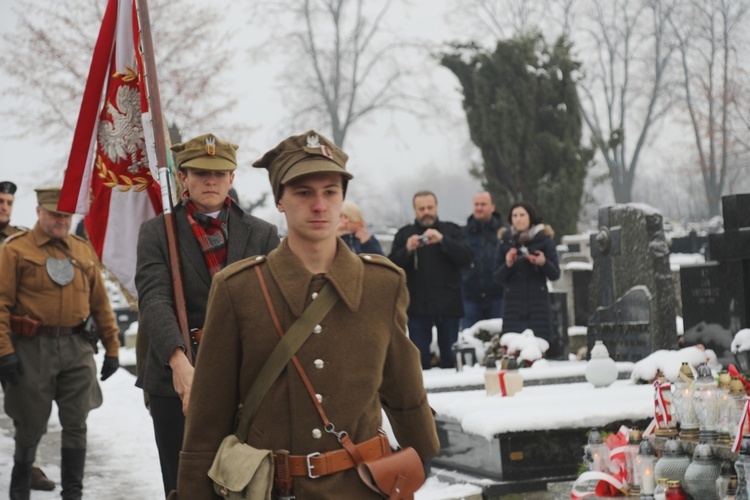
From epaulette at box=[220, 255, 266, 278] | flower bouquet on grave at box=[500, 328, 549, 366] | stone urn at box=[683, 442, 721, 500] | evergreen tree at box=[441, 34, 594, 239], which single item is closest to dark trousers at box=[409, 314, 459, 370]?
Answer: flower bouquet on grave at box=[500, 328, 549, 366]

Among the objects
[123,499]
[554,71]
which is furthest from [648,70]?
[123,499]

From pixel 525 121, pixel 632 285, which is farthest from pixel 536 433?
pixel 525 121

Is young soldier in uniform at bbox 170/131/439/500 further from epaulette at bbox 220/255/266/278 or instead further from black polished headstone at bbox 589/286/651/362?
black polished headstone at bbox 589/286/651/362

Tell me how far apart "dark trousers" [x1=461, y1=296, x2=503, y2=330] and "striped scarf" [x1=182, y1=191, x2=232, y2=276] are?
8.60m

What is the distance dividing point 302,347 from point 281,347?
59 millimetres

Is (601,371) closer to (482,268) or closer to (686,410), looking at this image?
(686,410)

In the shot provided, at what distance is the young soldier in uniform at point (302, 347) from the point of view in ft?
11.2

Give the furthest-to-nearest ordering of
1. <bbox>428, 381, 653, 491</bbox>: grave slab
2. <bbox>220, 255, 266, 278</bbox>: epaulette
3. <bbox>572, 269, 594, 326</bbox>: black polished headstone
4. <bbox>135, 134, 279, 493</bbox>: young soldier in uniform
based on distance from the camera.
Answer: <bbox>572, 269, 594, 326</bbox>: black polished headstone
<bbox>428, 381, 653, 491</bbox>: grave slab
<bbox>135, 134, 279, 493</bbox>: young soldier in uniform
<bbox>220, 255, 266, 278</bbox>: epaulette

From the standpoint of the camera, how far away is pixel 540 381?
10492 millimetres

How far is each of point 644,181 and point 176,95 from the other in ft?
229

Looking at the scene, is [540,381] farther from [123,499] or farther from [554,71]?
[554,71]

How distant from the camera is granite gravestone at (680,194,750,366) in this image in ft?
35.2

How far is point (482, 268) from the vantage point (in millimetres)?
13352

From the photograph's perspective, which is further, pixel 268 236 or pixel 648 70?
pixel 648 70
